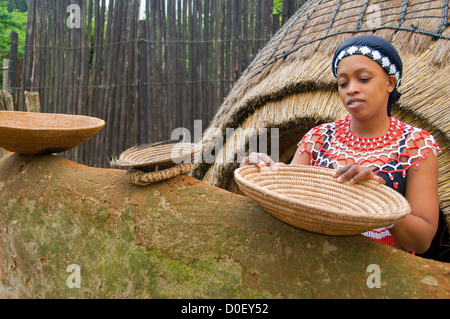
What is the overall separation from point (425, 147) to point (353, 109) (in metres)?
0.30

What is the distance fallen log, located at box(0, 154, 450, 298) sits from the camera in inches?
50.2

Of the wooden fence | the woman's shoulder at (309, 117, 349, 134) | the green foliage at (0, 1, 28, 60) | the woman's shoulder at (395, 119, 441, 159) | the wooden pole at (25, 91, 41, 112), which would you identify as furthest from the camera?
the green foliage at (0, 1, 28, 60)

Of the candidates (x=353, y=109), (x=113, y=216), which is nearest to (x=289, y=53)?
(x=353, y=109)

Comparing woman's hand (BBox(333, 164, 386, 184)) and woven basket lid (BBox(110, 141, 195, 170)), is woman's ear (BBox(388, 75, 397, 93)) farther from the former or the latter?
woven basket lid (BBox(110, 141, 195, 170))

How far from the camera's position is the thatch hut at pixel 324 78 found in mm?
2088

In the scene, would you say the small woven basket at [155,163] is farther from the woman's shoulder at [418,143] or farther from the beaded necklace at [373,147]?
the woman's shoulder at [418,143]

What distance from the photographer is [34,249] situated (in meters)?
1.85

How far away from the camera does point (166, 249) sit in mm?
1495

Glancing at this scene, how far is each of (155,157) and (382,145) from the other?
0.92 metres

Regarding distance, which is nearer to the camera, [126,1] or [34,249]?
[34,249]

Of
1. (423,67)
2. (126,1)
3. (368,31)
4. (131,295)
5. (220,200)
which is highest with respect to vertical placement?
(126,1)

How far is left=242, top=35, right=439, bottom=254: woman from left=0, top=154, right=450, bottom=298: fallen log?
21 centimetres

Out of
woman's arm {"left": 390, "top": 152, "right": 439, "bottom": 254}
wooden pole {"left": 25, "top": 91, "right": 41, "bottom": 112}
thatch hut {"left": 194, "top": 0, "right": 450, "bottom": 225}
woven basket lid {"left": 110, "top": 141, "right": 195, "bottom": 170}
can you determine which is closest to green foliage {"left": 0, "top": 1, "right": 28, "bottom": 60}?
wooden pole {"left": 25, "top": 91, "right": 41, "bottom": 112}
